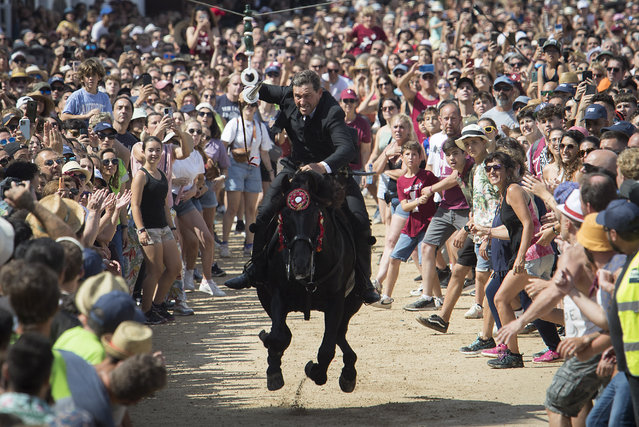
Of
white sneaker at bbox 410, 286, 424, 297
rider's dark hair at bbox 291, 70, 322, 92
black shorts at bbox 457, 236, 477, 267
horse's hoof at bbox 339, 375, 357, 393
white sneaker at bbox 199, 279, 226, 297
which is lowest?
white sneaker at bbox 410, 286, 424, 297

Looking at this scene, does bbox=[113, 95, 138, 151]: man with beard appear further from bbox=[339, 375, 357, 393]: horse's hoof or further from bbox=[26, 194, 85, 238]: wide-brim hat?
bbox=[26, 194, 85, 238]: wide-brim hat

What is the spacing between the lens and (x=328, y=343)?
292 inches

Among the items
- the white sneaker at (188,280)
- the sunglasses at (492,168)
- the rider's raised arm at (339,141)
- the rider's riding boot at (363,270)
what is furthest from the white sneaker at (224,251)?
the rider's raised arm at (339,141)

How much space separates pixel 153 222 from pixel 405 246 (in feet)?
9.31

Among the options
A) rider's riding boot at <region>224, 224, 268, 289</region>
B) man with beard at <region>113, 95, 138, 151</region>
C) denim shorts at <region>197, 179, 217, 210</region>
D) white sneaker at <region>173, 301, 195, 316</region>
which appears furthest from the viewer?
denim shorts at <region>197, 179, 217, 210</region>

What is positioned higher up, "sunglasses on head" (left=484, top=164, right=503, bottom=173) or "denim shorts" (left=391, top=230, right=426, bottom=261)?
"sunglasses on head" (left=484, top=164, right=503, bottom=173)

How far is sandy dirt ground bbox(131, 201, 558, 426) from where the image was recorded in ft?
23.5

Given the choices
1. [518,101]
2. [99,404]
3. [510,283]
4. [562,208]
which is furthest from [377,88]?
[99,404]

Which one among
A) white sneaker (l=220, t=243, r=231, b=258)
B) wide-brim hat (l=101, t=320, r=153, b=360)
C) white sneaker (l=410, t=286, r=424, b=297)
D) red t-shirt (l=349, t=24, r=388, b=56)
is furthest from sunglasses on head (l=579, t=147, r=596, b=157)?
red t-shirt (l=349, t=24, r=388, b=56)

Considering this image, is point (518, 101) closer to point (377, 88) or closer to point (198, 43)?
point (377, 88)

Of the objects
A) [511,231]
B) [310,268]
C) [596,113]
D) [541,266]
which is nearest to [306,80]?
[310,268]

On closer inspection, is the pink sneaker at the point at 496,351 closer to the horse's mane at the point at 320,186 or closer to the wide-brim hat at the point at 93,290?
the horse's mane at the point at 320,186

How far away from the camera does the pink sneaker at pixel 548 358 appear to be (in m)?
8.41

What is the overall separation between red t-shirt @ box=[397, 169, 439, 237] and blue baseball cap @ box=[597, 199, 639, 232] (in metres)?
5.96
